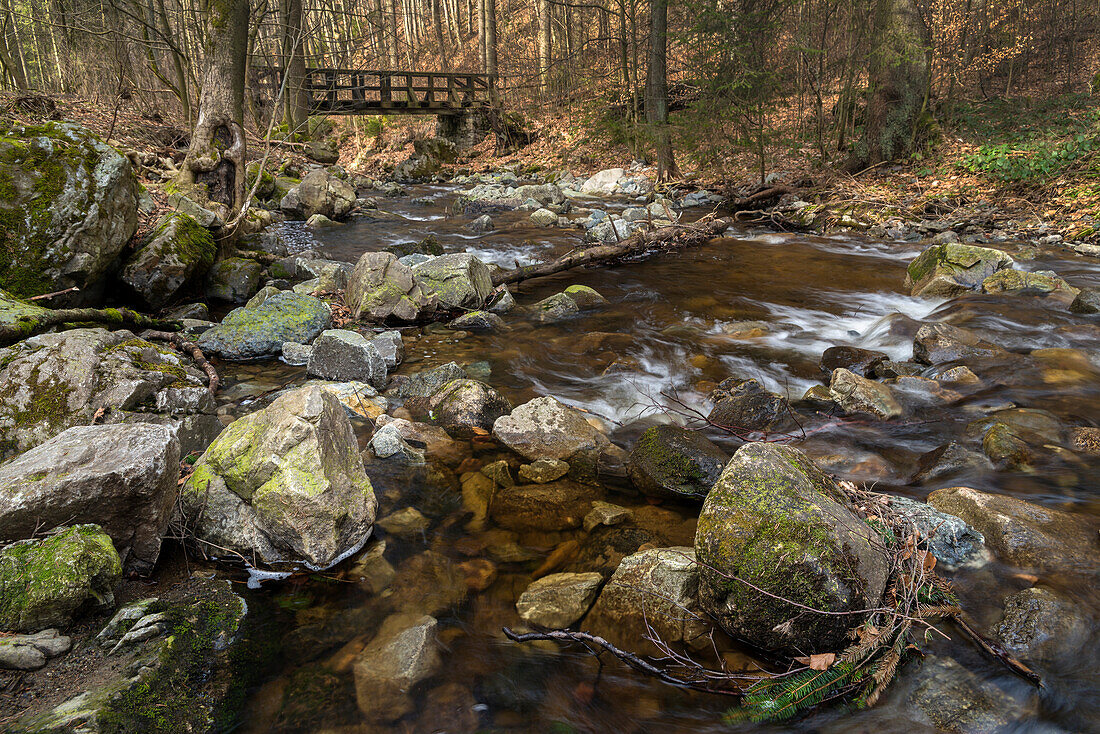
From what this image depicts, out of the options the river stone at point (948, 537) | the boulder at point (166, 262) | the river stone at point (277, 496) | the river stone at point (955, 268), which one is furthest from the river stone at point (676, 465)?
the boulder at point (166, 262)

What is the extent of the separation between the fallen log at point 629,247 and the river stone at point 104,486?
5613 millimetres

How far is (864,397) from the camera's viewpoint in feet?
14.9

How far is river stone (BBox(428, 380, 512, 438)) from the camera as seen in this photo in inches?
178

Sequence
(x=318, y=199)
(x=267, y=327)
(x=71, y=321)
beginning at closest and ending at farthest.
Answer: (x=71, y=321)
(x=267, y=327)
(x=318, y=199)

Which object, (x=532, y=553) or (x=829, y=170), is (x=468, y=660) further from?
(x=829, y=170)

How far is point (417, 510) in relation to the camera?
359 centimetres

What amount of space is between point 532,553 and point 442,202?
15.1m

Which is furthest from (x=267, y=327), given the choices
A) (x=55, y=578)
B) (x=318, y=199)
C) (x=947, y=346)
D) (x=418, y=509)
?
(x=318, y=199)

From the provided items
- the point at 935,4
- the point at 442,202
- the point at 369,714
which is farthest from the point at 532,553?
the point at 935,4

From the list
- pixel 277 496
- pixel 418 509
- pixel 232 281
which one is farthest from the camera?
pixel 232 281

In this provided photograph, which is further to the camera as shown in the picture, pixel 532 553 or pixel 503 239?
pixel 503 239

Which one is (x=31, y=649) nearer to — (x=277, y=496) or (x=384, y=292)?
(x=277, y=496)

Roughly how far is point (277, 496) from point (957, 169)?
13606 mm

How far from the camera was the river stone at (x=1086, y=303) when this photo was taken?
6191 mm
